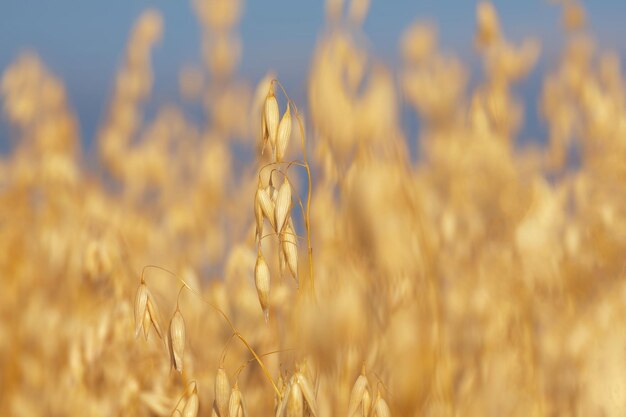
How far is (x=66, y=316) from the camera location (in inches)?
52.9

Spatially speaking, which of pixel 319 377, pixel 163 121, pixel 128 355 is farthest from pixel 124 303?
pixel 163 121

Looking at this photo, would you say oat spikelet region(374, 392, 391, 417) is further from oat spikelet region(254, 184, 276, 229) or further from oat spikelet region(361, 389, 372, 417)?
oat spikelet region(254, 184, 276, 229)

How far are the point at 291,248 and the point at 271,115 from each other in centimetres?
14

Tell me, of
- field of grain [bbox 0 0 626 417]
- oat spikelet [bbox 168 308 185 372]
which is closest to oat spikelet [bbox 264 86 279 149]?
field of grain [bbox 0 0 626 417]

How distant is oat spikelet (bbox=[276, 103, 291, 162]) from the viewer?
69cm

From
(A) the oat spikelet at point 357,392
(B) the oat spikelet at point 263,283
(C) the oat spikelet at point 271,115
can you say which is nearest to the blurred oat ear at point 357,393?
(A) the oat spikelet at point 357,392

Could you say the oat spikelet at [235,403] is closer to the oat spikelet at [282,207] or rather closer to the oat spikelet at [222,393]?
the oat spikelet at [222,393]

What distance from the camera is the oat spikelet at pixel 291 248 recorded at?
691 millimetres

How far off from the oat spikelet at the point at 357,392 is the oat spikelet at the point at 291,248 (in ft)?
0.38

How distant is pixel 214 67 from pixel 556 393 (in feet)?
4.32

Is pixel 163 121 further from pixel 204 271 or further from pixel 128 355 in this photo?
pixel 128 355

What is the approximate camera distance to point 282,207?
0.68 m

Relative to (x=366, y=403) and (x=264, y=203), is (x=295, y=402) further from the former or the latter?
(x=264, y=203)

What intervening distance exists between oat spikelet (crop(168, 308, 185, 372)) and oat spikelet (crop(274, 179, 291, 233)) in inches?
5.5
